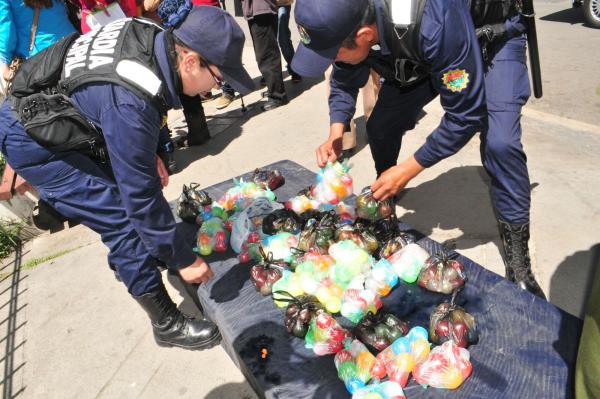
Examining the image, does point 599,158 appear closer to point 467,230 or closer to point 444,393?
point 467,230

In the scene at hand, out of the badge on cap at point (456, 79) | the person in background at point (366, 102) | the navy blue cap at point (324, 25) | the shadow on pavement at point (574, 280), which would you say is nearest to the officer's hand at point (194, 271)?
the navy blue cap at point (324, 25)

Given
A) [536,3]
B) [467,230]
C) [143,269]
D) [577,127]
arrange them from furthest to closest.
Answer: [536,3], [577,127], [467,230], [143,269]

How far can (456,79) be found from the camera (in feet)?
6.35

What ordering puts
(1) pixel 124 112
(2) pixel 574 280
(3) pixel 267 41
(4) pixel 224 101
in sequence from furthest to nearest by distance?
1. (4) pixel 224 101
2. (3) pixel 267 41
3. (2) pixel 574 280
4. (1) pixel 124 112

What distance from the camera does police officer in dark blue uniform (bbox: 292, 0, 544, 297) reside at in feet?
6.21

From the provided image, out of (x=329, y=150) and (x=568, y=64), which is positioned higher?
(x=329, y=150)

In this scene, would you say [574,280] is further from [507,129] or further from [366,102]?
[366,102]

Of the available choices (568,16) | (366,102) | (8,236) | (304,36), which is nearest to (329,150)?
(304,36)

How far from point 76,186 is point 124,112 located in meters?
0.68

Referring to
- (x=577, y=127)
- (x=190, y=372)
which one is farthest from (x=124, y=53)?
(x=577, y=127)

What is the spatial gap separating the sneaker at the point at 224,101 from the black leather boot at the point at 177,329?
4.61 metres

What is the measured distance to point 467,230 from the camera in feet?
10.7

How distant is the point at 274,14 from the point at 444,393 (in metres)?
5.32

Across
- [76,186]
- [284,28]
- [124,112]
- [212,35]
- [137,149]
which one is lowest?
[284,28]
